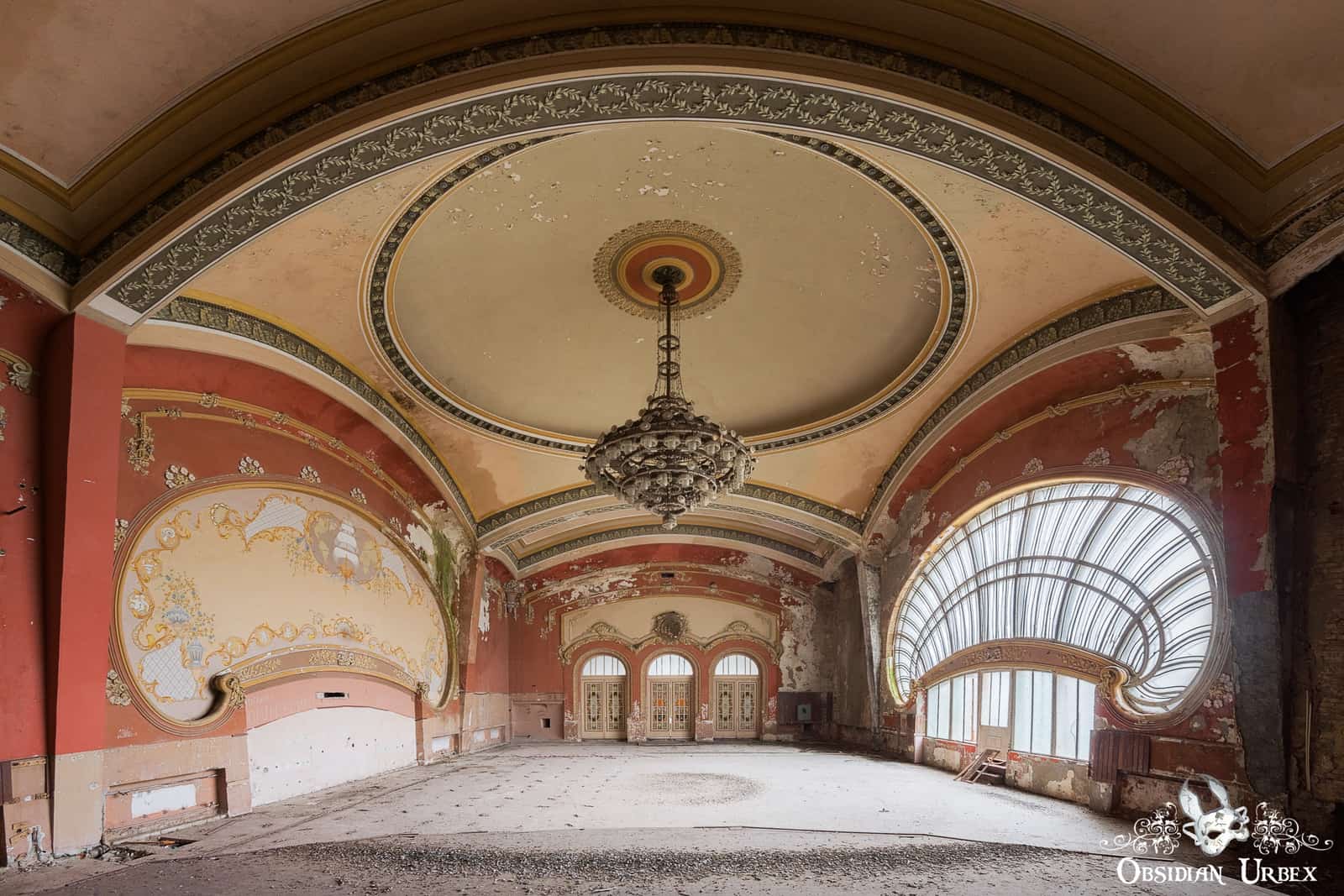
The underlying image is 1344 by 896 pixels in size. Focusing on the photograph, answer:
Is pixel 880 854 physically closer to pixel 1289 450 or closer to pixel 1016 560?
pixel 1289 450

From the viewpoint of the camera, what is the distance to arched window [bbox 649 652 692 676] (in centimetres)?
1678

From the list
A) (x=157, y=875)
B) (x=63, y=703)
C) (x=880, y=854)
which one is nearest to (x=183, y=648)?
(x=63, y=703)

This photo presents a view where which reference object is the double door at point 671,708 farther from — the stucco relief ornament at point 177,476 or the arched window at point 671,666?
the stucco relief ornament at point 177,476

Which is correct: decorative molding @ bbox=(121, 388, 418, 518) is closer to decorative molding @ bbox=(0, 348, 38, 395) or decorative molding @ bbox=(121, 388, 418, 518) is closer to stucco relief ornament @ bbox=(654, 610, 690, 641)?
decorative molding @ bbox=(0, 348, 38, 395)

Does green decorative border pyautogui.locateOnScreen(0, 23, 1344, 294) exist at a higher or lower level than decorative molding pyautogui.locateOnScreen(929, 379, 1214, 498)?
higher

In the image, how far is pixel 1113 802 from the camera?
296 inches

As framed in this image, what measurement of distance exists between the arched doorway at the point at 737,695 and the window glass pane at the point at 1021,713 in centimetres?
767

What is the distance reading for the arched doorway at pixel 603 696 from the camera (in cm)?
1645

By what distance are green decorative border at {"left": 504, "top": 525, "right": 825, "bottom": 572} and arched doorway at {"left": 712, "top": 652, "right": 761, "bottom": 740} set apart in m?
2.60

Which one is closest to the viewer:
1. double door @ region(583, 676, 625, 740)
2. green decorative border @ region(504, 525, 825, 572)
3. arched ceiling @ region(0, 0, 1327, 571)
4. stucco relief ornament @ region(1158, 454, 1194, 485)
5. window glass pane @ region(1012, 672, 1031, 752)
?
arched ceiling @ region(0, 0, 1327, 571)

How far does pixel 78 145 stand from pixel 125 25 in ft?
3.81

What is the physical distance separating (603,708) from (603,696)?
9.1 inches

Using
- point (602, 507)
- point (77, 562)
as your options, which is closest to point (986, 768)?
point (602, 507)

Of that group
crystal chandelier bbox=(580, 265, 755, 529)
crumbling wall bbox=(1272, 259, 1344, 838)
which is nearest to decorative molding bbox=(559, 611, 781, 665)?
crystal chandelier bbox=(580, 265, 755, 529)
